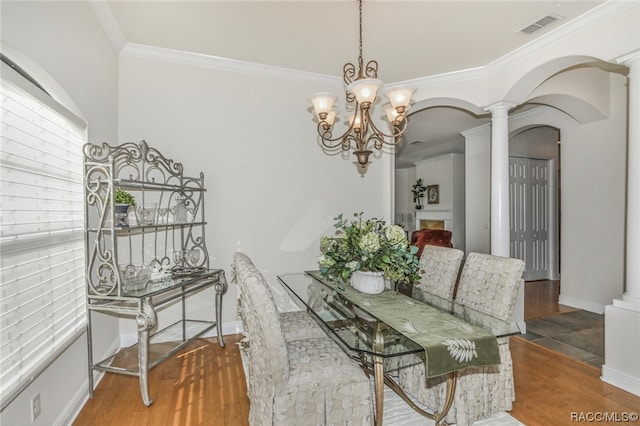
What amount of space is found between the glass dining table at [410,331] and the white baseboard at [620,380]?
5.18 ft

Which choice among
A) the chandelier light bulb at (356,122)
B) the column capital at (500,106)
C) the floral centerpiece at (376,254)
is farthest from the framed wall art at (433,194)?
the floral centerpiece at (376,254)

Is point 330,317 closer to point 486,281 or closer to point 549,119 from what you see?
point 486,281

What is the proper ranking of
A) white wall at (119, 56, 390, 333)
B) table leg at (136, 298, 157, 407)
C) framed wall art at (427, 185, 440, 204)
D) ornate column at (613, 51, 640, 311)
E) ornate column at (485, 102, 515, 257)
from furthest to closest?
framed wall art at (427, 185, 440, 204), ornate column at (485, 102, 515, 257), white wall at (119, 56, 390, 333), ornate column at (613, 51, 640, 311), table leg at (136, 298, 157, 407)

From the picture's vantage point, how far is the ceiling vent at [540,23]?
270 centimetres

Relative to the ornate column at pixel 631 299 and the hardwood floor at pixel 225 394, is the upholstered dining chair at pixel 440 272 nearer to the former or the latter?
the hardwood floor at pixel 225 394

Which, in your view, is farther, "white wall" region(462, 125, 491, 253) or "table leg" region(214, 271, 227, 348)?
"white wall" region(462, 125, 491, 253)

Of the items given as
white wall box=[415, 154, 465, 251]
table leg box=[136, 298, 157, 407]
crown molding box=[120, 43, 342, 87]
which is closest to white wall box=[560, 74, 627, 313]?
white wall box=[415, 154, 465, 251]

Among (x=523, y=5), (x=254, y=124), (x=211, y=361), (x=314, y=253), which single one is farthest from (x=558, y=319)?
(x=254, y=124)

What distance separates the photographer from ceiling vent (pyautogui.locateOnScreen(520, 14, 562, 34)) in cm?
270

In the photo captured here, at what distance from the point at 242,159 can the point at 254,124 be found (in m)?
0.41

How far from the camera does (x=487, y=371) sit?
2088 millimetres

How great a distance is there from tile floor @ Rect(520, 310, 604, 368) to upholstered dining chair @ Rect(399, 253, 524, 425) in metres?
1.47

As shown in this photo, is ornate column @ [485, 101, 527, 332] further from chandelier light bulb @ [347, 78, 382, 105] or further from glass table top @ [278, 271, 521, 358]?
chandelier light bulb @ [347, 78, 382, 105]

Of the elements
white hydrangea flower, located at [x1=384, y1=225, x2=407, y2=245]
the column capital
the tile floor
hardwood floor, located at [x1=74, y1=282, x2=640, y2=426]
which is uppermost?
the column capital
